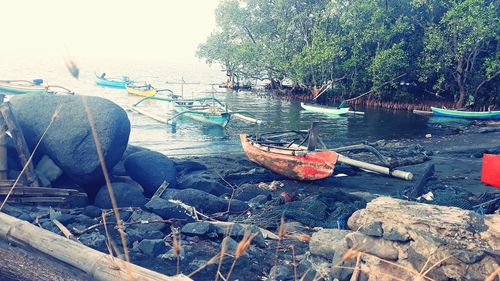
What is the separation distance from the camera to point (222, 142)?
74.6 feet

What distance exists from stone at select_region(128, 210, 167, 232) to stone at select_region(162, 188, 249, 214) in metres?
1.03

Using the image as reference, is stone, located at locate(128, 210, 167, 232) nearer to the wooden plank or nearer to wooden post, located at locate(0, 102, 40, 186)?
wooden post, located at locate(0, 102, 40, 186)

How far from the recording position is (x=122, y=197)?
9.30 meters

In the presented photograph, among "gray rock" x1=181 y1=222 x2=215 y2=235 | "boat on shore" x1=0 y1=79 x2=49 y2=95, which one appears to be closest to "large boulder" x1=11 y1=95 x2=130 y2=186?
"gray rock" x1=181 y1=222 x2=215 y2=235

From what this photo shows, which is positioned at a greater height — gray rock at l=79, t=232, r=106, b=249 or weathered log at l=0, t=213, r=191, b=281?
weathered log at l=0, t=213, r=191, b=281

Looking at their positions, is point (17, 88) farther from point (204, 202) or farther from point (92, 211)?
point (204, 202)

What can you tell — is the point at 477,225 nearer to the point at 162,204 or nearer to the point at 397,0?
the point at 162,204

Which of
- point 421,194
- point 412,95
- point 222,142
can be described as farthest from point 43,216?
point 412,95

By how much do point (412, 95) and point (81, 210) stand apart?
35.3 metres

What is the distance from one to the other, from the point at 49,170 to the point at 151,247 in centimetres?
366

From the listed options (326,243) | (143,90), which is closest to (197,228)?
(326,243)

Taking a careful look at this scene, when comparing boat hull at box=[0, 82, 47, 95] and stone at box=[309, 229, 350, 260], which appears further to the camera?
boat hull at box=[0, 82, 47, 95]

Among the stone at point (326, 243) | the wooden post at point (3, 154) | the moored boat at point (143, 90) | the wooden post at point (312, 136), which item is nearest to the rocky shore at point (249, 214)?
the stone at point (326, 243)

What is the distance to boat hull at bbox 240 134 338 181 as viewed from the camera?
12.6m
